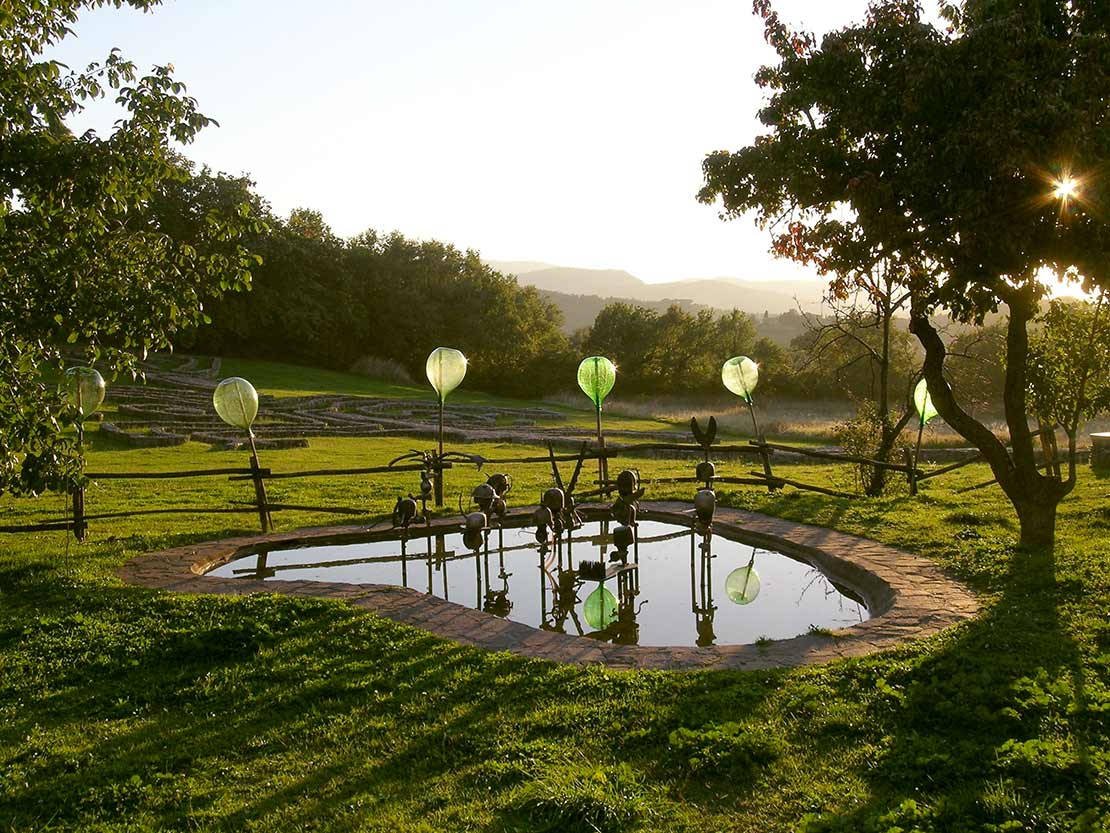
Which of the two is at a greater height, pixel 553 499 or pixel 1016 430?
pixel 1016 430

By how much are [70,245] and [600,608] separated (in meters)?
5.92

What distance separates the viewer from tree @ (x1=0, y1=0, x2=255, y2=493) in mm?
7090

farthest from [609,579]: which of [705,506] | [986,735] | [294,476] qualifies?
→ [294,476]

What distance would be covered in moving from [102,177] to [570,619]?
5.67m

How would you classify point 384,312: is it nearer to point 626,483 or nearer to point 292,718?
point 626,483

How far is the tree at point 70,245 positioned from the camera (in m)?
7.09

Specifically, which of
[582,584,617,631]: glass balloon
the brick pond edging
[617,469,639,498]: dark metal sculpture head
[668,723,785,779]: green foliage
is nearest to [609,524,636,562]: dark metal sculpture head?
[617,469,639,498]: dark metal sculpture head

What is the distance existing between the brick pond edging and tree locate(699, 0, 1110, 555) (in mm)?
1831

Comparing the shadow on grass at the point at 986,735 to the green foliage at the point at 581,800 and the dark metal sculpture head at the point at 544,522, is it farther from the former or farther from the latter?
the dark metal sculpture head at the point at 544,522

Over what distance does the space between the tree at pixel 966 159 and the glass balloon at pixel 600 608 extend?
416cm

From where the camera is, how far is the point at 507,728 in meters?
5.39

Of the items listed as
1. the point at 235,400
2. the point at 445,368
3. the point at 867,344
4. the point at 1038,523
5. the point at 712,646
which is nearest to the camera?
the point at 712,646

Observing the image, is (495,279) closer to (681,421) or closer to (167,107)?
(681,421)

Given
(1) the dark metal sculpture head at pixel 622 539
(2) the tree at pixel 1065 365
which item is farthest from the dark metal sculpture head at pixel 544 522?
(2) the tree at pixel 1065 365
